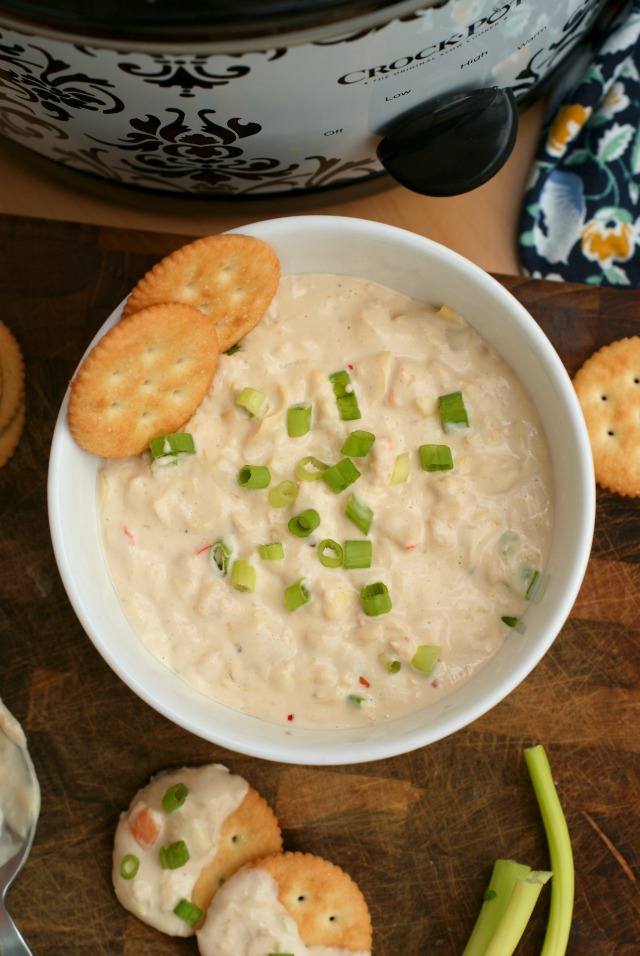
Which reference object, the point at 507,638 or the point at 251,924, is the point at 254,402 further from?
the point at 251,924

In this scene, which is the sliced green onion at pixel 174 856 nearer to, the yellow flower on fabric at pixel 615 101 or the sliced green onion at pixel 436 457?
the sliced green onion at pixel 436 457

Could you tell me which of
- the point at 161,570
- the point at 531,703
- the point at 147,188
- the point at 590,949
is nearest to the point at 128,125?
the point at 147,188

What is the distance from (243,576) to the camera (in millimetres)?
1827

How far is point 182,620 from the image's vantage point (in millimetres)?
1857

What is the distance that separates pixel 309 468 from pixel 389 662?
0.39 m

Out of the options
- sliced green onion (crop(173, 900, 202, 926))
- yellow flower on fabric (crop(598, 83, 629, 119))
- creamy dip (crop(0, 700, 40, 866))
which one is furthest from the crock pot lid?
sliced green onion (crop(173, 900, 202, 926))

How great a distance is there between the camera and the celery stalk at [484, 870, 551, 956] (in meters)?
2.00

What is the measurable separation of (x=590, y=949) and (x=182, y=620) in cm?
111

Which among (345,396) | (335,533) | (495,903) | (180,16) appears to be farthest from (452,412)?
(495,903)

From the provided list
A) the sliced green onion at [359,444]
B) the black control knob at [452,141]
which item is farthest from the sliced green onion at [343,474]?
the black control knob at [452,141]

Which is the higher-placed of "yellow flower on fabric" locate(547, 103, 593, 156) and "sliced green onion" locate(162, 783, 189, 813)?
"yellow flower on fabric" locate(547, 103, 593, 156)

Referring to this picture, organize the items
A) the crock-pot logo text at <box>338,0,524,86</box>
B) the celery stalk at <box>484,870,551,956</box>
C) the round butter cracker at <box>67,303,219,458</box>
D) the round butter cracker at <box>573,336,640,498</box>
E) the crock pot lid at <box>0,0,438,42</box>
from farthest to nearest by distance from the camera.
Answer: the round butter cracker at <box>573,336,640,498</box>
the celery stalk at <box>484,870,551,956</box>
the round butter cracker at <box>67,303,219,458</box>
the crock-pot logo text at <box>338,0,524,86</box>
the crock pot lid at <box>0,0,438,42</box>

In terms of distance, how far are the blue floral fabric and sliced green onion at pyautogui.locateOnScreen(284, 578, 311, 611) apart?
96cm

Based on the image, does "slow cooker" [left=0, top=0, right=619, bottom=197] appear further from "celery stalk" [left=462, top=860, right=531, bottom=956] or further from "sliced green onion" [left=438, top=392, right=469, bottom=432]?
"celery stalk" [left=462, top=860, right=531, bottom=956]
